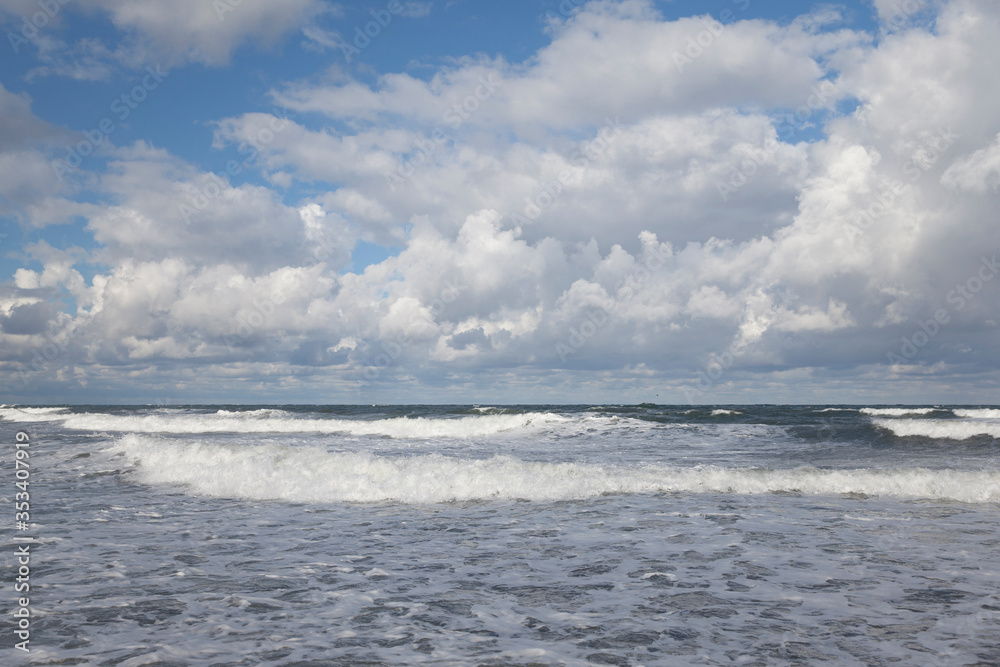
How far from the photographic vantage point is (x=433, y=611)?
6.32 metres

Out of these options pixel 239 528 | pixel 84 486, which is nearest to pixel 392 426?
pixel 84 486

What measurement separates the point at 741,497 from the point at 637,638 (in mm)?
9074

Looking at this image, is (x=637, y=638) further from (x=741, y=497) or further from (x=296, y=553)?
(x=741, y=497)

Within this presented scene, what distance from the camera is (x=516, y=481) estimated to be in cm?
1486

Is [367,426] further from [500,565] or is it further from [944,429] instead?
[944,429]

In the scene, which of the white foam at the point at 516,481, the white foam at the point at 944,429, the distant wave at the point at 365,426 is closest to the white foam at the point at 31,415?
the distant wave at the point at 365,426

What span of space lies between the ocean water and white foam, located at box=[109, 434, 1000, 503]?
8 cm

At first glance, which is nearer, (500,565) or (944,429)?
(500,565)

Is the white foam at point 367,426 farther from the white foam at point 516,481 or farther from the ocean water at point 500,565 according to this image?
the ocean water at point 500,565

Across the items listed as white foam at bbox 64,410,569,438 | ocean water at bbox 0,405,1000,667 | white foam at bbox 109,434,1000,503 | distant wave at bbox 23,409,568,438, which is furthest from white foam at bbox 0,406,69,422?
white foam at bbox 109,434,1000,503

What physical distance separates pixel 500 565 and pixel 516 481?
6.80m

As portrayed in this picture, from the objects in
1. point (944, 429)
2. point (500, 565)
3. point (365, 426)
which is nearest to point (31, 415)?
point (365, 426)

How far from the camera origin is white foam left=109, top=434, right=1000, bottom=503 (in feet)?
46.0

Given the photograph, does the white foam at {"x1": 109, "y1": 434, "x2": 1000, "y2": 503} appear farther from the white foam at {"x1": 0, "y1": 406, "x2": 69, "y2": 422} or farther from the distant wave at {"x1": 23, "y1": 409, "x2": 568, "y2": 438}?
the white foam at {"x1": 0, "y1": 406, "x2": 69, "y2": 422}
